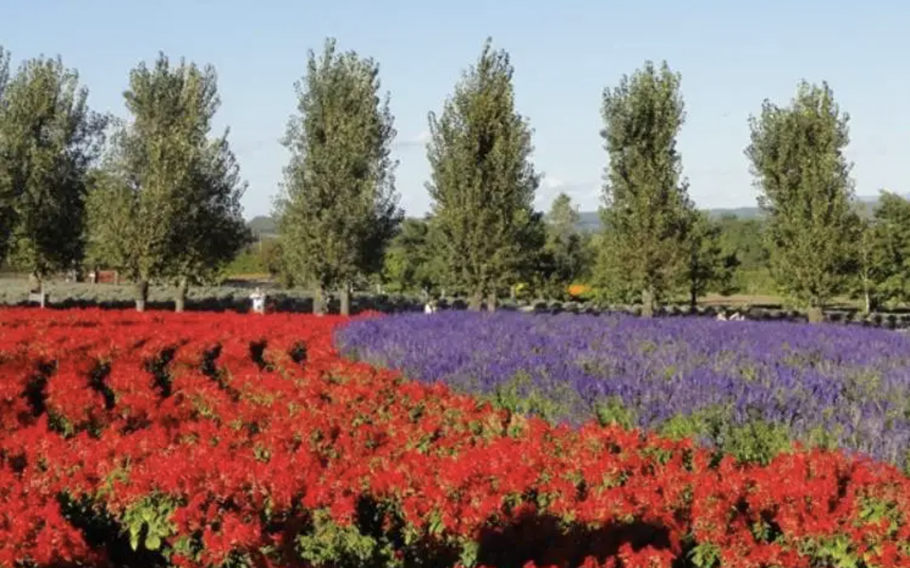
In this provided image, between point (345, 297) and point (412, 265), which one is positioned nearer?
point (345, 297)

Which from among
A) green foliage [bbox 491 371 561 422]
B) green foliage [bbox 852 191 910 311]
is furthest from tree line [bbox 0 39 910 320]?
green foliage [bbox 491 371 561 422]

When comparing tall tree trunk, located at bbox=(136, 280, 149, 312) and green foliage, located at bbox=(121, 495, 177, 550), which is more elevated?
tall tree trunk, located at bbox=(136, 280, 149, 312)

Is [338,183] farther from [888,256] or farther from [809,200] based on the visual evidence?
[888,256]

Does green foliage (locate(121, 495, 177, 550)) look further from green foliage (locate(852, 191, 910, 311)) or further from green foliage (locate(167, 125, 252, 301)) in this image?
green foliage (locate(852, 191, 910, 311))

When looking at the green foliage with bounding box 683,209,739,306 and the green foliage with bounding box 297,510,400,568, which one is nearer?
the green foliage with bounding box 297,510,400,568

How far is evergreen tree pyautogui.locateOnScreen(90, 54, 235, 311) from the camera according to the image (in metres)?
30.2

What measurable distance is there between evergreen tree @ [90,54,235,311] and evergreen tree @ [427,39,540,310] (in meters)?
7.92

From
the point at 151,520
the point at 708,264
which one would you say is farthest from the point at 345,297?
the point at 151,520

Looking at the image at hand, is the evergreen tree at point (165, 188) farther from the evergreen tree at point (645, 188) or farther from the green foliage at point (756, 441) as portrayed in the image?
the green foliage at point (756, 441)

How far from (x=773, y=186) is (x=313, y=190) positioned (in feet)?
52.0

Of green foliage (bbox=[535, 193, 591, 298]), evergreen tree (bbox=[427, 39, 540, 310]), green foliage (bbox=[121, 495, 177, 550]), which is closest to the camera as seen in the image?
green foliage (bbox=[121, 495, 177, 550])

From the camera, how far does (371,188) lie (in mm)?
31312

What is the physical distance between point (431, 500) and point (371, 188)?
26.2 meters

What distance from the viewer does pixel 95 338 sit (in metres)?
15.0
